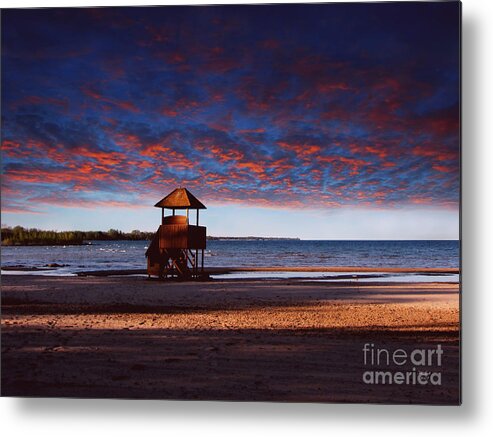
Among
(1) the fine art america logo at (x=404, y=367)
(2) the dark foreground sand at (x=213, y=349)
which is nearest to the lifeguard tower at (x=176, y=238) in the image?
(2) the dark foreground sand at (x=213, y=349)

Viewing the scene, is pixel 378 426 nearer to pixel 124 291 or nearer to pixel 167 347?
pixel 167 347

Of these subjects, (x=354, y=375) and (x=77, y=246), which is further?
(x=77, y=246)

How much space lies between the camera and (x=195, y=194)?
5.76 metres

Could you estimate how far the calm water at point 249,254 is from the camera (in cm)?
526

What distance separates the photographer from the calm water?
17.3ft

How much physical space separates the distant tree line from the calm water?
0.10m

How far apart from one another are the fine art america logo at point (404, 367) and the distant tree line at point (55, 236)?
9.54 ft

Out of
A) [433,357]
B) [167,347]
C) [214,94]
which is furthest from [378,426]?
[214,94]

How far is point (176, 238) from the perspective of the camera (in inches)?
295

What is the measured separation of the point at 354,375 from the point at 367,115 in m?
2.46

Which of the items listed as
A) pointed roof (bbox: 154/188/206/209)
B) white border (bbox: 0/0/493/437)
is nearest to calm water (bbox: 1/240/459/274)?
white border (bbox: 0/0/493/437)

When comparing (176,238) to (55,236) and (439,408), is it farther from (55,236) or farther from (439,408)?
(439,408)

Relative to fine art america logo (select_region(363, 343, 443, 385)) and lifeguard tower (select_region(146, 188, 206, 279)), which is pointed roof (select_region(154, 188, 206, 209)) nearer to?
lifeguard tower (select_region(146, 188, 206, 279))

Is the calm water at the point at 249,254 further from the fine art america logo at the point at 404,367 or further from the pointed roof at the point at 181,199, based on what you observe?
the fine art america logo at the point at 404,367
